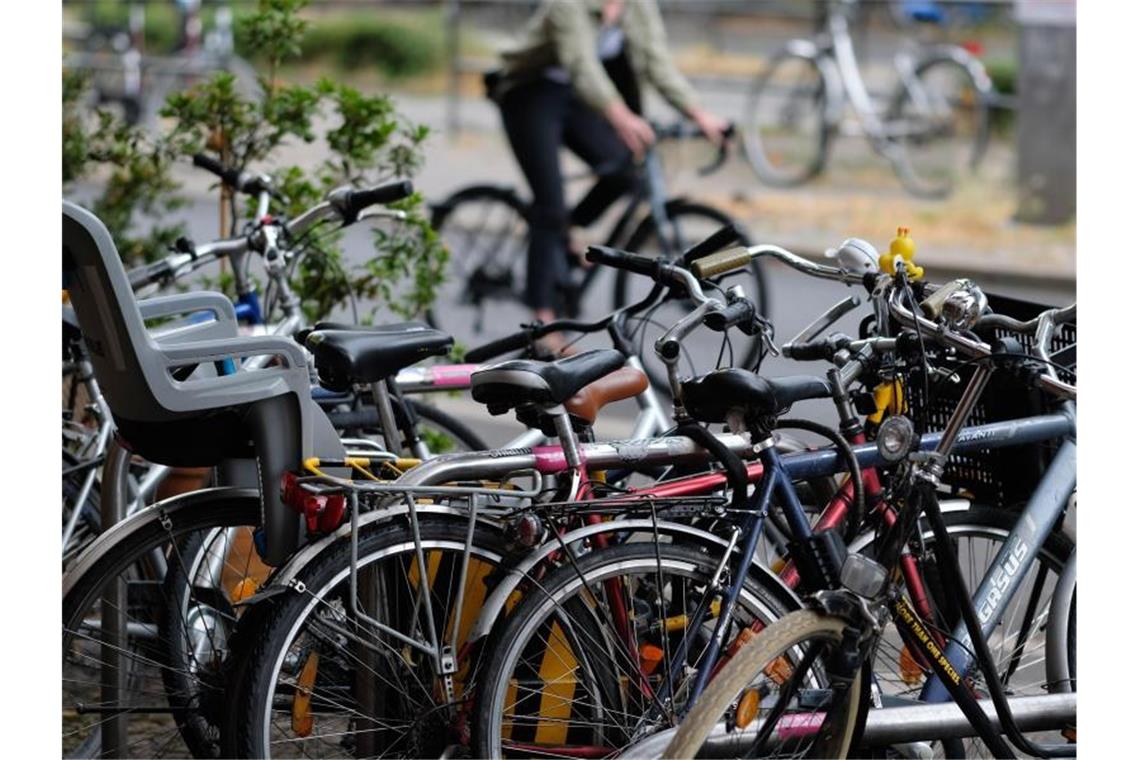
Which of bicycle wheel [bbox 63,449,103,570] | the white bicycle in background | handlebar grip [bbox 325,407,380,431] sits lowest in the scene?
bicycle wheel [bbox 63,449,103,570]

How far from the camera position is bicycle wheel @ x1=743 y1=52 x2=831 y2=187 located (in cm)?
1480

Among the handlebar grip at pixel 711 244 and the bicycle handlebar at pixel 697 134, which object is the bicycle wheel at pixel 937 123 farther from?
the handlebar grip at pixel 711 244

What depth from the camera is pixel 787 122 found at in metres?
16.0

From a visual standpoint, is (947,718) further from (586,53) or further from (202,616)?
(586,53)

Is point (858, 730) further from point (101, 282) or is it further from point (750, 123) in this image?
point (750, 123)

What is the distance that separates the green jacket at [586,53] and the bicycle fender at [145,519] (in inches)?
194

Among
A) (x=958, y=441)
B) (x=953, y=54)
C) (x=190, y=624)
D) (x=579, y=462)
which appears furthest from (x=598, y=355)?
(x=953, y=54)

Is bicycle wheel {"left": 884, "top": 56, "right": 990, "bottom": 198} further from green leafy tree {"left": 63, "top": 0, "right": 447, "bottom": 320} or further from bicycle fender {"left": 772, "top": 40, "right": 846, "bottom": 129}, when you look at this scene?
green leafy tree {"left": 63, "top": 0, "right": 447, "bottom": 320}

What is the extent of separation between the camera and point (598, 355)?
3.78 meters

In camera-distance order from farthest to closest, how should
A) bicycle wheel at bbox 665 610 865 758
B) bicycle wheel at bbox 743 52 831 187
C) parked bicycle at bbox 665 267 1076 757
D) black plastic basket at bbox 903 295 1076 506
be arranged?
bicycle wheel at bbox 743 52 831 187
black plastic basket at bbox 903 295 1076 506
parked bicycle at bbox 665 267 1076 757
bicycle wheel at bbox 665 610 865 758

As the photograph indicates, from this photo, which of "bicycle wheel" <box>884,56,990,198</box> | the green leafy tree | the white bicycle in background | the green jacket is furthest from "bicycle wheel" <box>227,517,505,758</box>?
"bicycle wheel" <box>884,56,990,198</box>

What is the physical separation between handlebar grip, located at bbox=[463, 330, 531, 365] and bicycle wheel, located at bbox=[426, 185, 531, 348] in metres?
4.08

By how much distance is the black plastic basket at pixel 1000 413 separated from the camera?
13.5 feet

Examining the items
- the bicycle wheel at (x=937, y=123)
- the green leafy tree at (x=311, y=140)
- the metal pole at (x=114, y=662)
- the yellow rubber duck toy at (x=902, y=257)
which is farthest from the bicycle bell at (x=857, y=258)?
the bicycle wheel at (x=937, y=123)
